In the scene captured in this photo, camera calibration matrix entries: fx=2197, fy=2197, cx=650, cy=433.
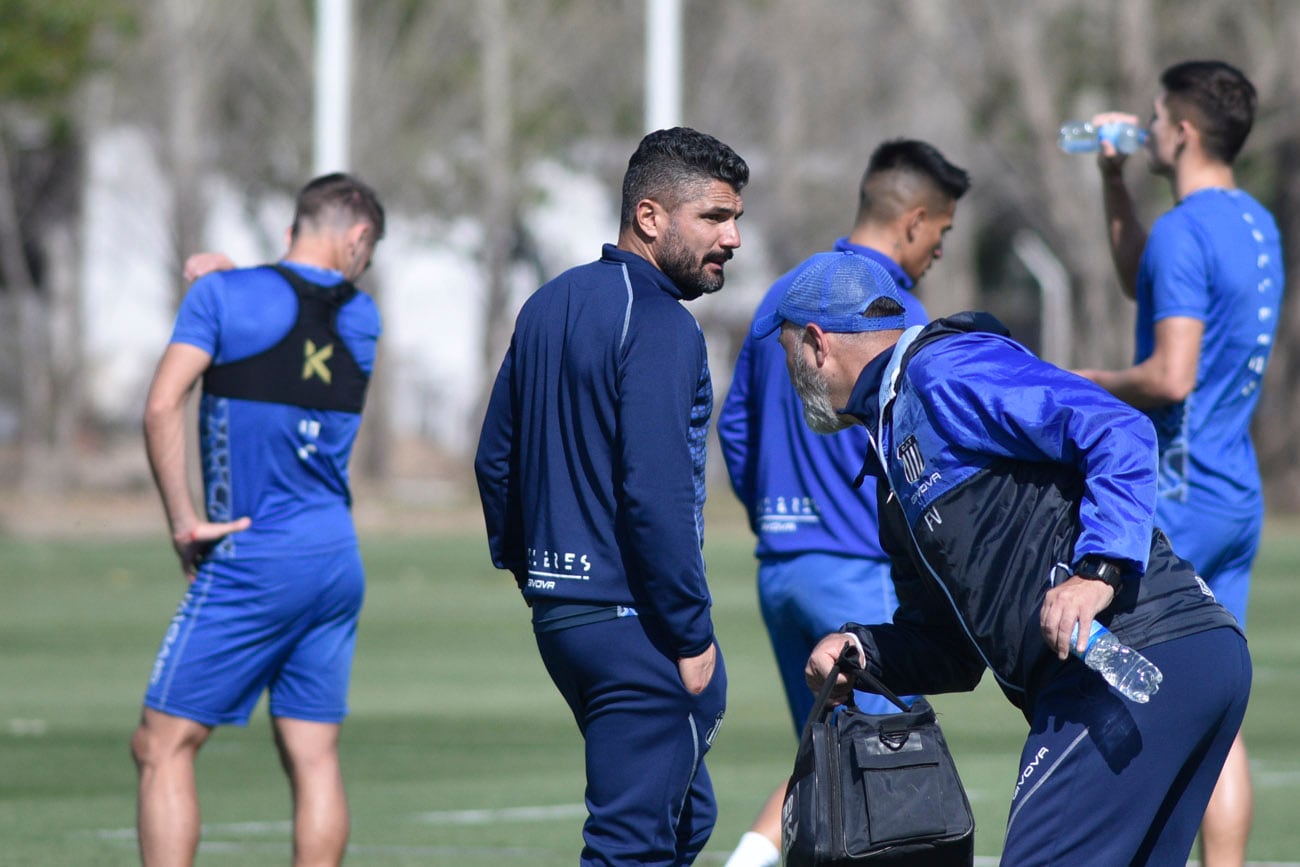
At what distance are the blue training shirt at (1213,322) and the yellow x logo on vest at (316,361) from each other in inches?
103

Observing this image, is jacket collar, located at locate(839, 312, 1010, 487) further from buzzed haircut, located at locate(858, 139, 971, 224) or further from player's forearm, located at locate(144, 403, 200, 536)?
player's forearm, located at locate(144, 403, 200, 536)

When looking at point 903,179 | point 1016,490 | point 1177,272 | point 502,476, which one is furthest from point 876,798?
point 903,179

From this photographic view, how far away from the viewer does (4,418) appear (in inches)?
1726

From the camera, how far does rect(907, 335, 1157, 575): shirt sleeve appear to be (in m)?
4.41

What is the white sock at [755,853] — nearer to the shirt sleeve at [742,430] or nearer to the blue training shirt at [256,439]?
the shirt sleeve at [742,430]

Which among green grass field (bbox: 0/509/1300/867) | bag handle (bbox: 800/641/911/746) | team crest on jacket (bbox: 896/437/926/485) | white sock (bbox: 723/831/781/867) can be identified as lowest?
green grass field (bbox: 0/509/1300/867)

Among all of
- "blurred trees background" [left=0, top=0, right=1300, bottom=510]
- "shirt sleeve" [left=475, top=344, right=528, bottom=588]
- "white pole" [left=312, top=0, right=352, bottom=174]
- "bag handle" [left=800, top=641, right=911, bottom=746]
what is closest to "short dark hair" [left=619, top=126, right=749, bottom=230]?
"shirt sleeve" [left=475, top=344, right=528, bottom=588]

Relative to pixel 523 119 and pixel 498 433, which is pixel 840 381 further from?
pixel 523 119

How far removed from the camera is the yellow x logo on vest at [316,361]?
7.07m

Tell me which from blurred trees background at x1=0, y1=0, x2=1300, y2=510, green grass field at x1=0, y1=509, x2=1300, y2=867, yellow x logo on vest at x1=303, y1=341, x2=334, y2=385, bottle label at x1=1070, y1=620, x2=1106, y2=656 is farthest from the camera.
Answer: blurred trees background at x1=0, y1=0, x2=1300, y2=510

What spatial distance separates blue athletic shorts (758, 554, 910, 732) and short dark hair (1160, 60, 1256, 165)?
1.72 m

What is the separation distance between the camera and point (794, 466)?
280 inches

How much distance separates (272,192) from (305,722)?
36.5 m

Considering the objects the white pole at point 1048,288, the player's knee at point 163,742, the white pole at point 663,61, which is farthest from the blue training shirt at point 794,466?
the white pole at point 1048,288
